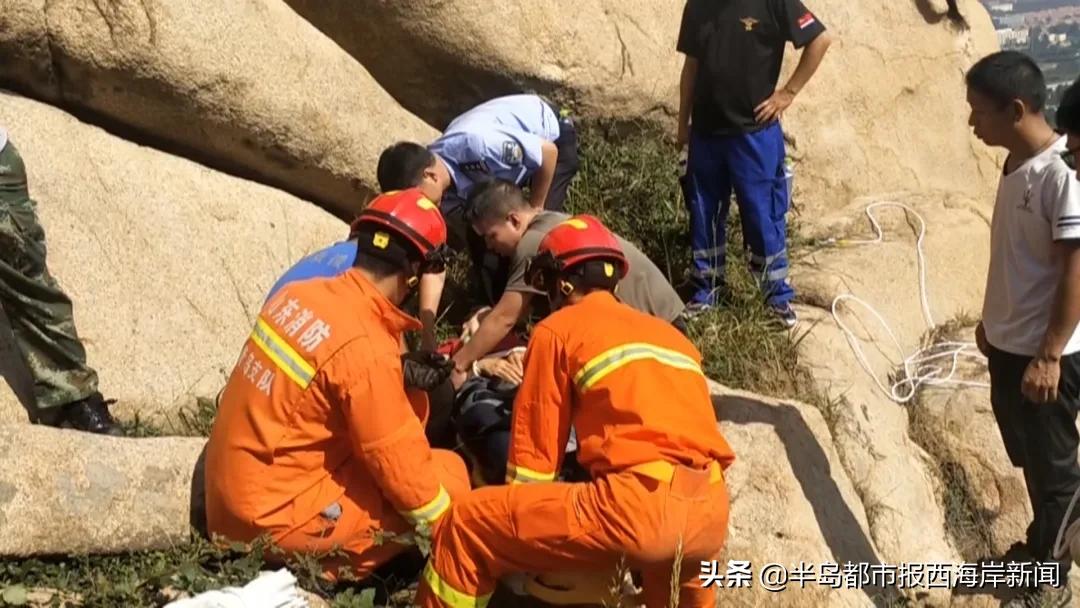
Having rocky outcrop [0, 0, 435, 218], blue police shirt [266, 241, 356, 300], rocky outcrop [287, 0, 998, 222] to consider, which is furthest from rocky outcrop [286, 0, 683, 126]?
blue police shirt [266, 241, 356, 300]

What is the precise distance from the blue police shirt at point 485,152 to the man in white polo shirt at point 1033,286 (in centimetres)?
219

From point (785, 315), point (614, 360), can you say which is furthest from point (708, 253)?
point (614, 360)

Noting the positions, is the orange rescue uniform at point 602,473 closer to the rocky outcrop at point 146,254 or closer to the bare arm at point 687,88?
the rocky outcrop at point 146,254

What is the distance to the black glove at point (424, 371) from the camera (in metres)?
4.06

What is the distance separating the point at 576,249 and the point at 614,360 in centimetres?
47

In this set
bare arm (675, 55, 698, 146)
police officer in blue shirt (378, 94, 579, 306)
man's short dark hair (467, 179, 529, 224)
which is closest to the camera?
man's short dark hair (467, 179, 529, 224)

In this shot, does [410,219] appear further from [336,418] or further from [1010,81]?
[1010,81]

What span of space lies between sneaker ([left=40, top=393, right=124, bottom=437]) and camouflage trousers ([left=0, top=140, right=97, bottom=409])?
47 mm

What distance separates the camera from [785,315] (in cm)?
596

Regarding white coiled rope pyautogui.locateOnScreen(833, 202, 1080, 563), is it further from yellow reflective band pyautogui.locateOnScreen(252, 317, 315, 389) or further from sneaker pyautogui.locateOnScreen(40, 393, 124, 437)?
sneaker pyautogui.locateOnScreen(40, 393, 124, 437)

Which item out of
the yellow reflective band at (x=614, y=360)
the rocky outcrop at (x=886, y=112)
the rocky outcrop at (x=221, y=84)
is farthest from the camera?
the rocky outcrop at (x=886, y=112)

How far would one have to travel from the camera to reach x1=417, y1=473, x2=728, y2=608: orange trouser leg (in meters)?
3.52

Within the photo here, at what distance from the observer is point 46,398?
4.60 meters

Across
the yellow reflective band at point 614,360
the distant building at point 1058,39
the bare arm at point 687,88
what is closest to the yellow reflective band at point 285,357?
the yellow reflective band at point 614,360
